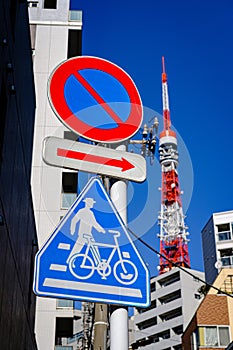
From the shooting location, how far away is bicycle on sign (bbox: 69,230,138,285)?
11.8ft

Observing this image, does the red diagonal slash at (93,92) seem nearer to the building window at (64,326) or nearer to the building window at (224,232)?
the building window at (64,326)

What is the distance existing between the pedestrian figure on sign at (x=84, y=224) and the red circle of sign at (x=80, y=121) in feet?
1.66

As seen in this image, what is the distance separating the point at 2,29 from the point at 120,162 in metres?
6.02

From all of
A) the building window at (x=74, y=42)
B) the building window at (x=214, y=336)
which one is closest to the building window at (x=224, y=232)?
the building window at (x=214, y=336)

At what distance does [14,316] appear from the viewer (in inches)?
484

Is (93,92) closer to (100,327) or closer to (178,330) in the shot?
(100,327)

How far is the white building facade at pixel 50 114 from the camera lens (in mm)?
26172

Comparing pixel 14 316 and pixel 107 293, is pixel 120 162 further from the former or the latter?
pixel 14 316

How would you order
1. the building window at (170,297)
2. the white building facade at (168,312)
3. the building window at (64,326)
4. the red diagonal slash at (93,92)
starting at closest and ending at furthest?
the red diagonal slash at (93,92) → the building window at (64,326) → the white building facade at (168,312) → the building window at (170,297)

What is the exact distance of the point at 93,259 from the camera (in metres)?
3.65

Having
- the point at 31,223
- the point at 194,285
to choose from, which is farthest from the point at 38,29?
the point at 194,285

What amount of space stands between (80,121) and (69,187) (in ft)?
88.9

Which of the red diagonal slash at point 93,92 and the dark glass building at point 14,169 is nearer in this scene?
the red diagonal slash at point 93,92

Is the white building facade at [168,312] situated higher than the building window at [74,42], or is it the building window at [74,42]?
the building window at [74,42]
